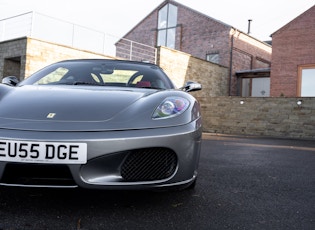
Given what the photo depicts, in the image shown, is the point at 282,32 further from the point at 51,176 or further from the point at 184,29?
the point at 51,176

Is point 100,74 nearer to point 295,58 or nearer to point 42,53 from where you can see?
point 42,53

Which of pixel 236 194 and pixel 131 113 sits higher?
pixel 131 113

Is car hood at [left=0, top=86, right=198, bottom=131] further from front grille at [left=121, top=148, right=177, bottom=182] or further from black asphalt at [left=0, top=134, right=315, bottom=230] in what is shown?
black asphalt at [left=0, top=134, right=315, bottom=230]

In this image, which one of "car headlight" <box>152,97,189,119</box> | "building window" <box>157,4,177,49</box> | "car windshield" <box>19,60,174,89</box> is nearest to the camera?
"car headlight" <box>152,97,189,119</box>

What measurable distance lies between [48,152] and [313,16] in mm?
17592

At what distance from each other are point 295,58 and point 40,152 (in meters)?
16.9

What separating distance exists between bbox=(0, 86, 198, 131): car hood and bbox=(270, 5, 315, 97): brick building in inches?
590

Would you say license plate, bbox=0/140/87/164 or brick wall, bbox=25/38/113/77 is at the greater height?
brick wall, bbox=25/38/113/77

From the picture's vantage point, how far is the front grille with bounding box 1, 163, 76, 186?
1.75 meters

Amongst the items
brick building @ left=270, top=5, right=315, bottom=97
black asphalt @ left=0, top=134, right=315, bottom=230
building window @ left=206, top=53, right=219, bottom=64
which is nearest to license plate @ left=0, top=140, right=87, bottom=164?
black asphalt @ left=0, top=134, right=315, bottom=230

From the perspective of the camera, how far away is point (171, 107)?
2139 millimetres

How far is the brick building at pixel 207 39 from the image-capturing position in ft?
70.1

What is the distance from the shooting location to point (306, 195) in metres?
2.70

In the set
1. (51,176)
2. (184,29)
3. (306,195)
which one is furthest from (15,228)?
(184,29)
